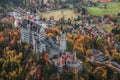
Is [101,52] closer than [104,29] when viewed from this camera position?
Yes

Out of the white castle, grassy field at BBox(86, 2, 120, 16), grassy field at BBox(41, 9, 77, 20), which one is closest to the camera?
the white castle

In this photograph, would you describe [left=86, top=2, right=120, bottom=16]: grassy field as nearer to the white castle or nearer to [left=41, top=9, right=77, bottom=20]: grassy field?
[left=41, top=9, right=77, bottom=20]: grassy field

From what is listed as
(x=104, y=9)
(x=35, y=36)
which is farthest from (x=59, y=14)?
(x=35, y=36)

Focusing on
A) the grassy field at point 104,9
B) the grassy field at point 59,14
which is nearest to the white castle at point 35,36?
the grassy field at point 59,14

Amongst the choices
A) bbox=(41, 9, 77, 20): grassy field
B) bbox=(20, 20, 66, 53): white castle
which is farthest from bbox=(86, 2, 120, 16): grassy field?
bbox=(20, 20, 66, 53): white castle

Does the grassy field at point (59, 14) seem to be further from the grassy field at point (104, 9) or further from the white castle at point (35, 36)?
the white castle at point (35, 36)

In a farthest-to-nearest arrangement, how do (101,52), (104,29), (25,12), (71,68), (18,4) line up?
(18,4)
(25,12)
(104,29)
(101,52)
(71,68)

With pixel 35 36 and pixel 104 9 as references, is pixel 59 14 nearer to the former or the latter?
pixel 104 9

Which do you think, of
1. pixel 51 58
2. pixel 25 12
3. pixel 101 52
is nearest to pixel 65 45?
pixel 51 58

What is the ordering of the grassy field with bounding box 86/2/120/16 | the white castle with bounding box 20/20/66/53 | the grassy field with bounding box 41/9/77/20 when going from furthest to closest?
the grassy field with bounding box 86/2/120/16, the grassy field with bounding box 41/9/77/20, the white castle with bounding box 20/20/66/53

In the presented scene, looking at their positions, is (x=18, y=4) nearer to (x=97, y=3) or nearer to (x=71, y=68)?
(x=97, y=3)

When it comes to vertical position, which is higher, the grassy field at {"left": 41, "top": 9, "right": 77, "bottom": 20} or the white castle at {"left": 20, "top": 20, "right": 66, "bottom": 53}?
the white castle at {"left": 20, "top": 20, "right": 66, "bottom": 53}
